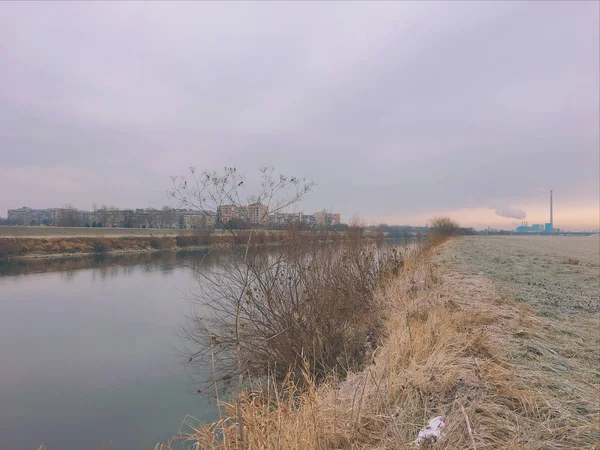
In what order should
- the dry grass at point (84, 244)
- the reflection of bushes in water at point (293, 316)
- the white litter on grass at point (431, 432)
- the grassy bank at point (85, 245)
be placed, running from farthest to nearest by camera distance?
the grassy bank at point (85, 245), the dry grass at point (84, 244), the reflection of bushes in water at point (293, 316), the white litter on grass at point (431, 432)

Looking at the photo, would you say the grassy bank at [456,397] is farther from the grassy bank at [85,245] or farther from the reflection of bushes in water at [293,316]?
the grassy bank at [85,245]

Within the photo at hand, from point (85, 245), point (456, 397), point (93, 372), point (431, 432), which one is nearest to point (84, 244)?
point (85, 245)

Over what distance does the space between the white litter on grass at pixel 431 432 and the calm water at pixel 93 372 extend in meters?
4.64

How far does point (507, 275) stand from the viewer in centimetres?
1098

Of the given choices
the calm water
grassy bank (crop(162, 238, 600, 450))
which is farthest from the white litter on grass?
the calm water

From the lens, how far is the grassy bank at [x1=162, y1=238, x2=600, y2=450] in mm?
2607

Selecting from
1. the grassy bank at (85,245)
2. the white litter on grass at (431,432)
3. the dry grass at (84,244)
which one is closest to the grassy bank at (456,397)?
the white litter on grass at (431,432)

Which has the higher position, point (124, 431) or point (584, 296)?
point (584, 296)

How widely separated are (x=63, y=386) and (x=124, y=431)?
2579 mm

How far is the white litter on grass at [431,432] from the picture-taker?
2338mm

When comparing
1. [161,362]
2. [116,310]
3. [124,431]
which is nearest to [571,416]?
[124,431]

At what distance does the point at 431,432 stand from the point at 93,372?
8163 millimetres

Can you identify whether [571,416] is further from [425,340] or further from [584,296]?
[584,296]

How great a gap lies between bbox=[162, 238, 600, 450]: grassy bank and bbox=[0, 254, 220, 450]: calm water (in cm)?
119
